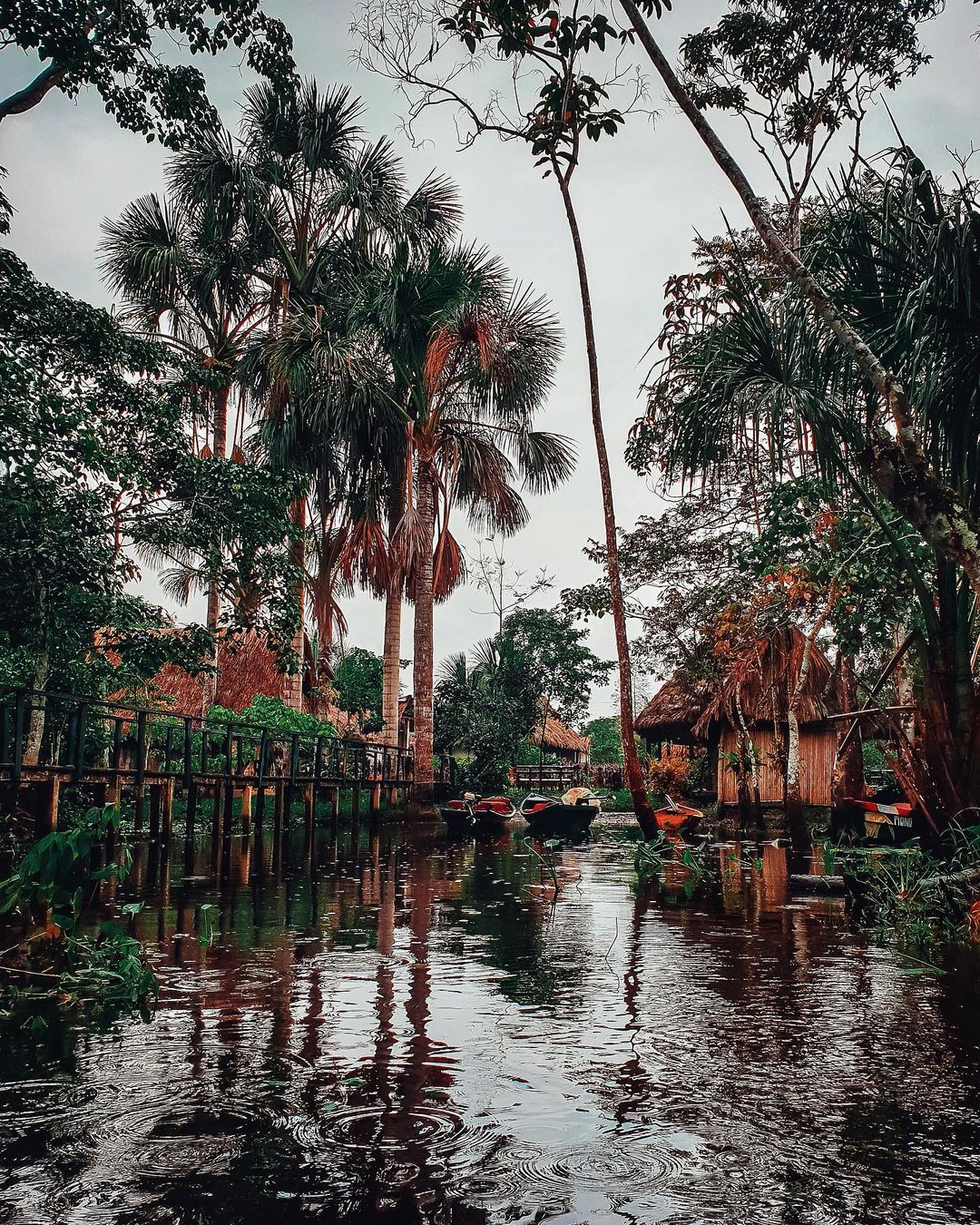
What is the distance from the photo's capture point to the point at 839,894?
9.73 m

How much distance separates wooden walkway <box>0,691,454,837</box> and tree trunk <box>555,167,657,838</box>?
461 centimetres

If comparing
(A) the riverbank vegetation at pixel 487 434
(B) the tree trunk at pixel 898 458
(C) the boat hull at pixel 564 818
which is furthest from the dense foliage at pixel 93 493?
(C) the boat hull at pixel 564 818

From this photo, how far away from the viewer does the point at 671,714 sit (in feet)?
91.9

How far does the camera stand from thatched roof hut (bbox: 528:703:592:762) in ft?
135

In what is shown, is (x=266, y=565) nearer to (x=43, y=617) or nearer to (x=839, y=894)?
(x=43, y=617)

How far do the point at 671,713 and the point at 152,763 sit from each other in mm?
13846

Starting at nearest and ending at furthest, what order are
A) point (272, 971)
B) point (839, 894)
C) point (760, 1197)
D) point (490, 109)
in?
point (760, 1197) → point (272, 971) → point (839, 894) → point (490, 109)

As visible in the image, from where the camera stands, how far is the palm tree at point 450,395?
21984 mm

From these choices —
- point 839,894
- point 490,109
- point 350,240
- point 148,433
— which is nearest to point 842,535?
point 839,894

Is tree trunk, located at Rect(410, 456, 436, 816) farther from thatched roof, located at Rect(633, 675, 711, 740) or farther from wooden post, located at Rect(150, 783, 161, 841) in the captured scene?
wooden post, located at Rect(150, 783, 161, 841)

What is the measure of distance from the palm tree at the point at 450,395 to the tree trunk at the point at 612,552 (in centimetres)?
764

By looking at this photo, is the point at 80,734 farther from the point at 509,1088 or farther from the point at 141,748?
the point at 509,1088

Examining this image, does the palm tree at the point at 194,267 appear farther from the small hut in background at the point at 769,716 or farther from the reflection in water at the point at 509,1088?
the reflection in water at the point at 509,1088

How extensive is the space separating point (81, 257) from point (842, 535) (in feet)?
64.4
